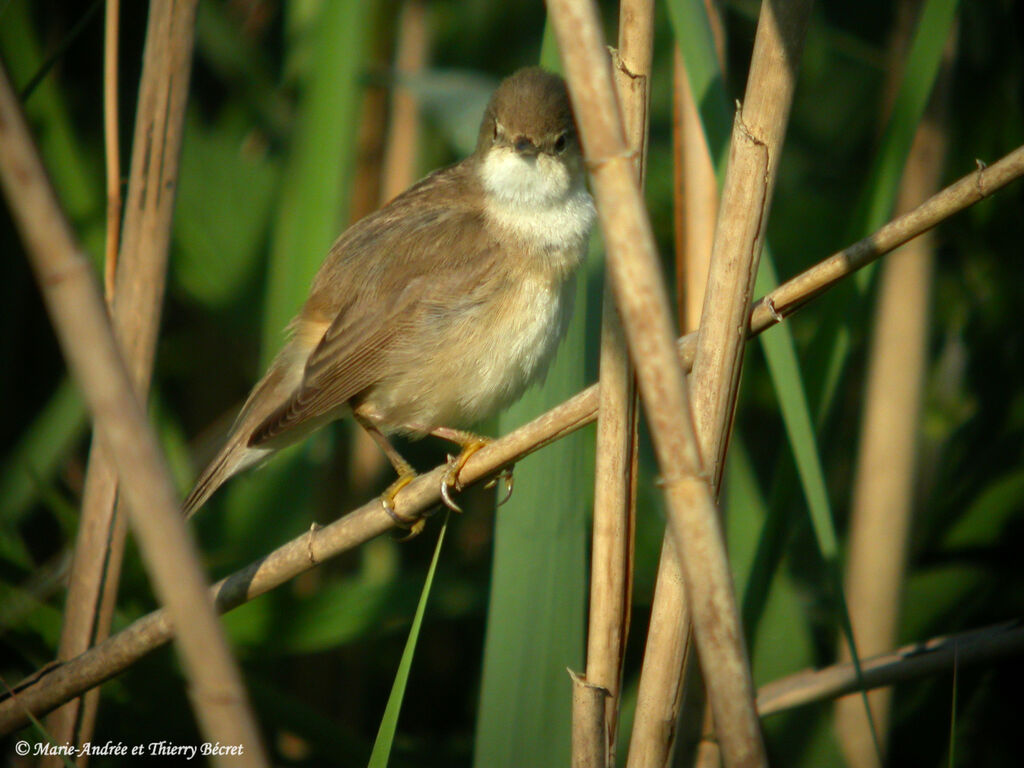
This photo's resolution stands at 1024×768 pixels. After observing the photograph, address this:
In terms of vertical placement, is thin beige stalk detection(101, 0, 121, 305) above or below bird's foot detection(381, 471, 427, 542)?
above

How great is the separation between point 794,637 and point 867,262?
122cm

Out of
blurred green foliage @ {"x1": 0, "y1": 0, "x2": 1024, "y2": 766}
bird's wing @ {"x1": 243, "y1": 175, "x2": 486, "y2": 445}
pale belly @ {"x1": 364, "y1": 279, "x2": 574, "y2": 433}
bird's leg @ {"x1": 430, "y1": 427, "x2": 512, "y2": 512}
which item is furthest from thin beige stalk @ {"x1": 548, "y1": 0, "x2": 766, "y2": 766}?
bird's wing @ {"x1": 243, "y1": 175, "x2": 486, "y2": 445}

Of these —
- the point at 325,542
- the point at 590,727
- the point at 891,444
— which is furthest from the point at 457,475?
the point at 891,444

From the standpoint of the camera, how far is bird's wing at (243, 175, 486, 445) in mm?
2242

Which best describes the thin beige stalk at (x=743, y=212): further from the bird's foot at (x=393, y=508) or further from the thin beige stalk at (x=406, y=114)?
the thin beige stalk at (x=406, y=114)

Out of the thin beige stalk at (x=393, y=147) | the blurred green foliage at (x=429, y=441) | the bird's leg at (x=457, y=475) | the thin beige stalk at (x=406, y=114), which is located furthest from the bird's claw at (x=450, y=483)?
the thin beige stalk at (x=406, y=114)

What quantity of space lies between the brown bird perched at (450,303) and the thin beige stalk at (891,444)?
0.96 m

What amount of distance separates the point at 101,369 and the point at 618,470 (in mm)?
802

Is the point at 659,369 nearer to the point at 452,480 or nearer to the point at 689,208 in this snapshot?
the point at 452,480

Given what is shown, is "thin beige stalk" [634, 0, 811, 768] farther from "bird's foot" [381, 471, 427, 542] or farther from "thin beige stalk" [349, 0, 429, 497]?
"thin beige stalk" [349, 0, 429, 497]

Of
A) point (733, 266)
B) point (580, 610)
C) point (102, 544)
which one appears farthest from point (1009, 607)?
point (102, 544)

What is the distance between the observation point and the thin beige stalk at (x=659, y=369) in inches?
43.3

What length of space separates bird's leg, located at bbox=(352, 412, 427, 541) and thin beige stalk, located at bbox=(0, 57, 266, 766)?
Answer: 0.70 metres

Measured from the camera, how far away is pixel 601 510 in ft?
4.83
